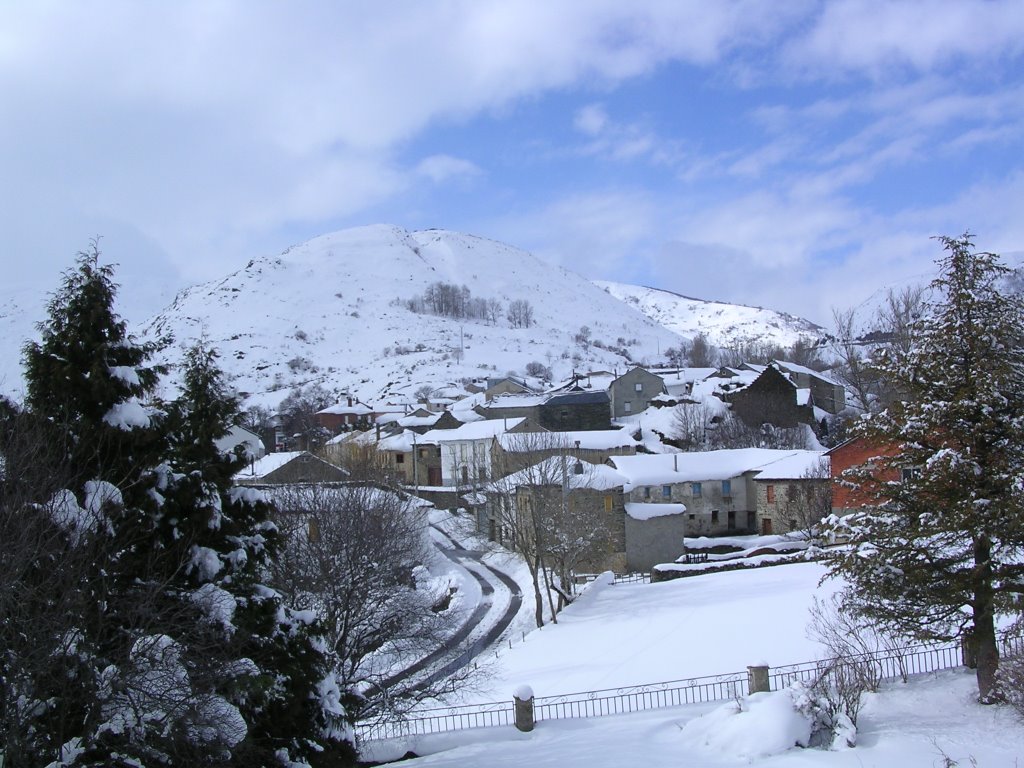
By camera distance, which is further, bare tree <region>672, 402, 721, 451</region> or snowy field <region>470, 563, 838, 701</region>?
bare tree <region>672, 402, 721, 451</region>

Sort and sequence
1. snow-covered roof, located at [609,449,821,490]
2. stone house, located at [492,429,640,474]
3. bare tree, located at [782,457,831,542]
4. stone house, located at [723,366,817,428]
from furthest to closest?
stone house, located at [723,366,817,428]
snow-covered roof, located at [609,449,821,490]
stone house, located at [492,429,640,474]
bare tree, located at [782,457,831,542]

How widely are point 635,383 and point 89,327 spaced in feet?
276

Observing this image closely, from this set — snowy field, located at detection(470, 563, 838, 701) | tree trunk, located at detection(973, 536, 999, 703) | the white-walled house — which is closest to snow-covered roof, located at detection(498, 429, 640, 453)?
the white-walled house

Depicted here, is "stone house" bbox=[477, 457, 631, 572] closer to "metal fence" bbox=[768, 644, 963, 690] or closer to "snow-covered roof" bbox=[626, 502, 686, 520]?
"snow-covered roof" bbox=[626, 502, 686, 520]

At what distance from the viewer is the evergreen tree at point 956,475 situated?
13.6m

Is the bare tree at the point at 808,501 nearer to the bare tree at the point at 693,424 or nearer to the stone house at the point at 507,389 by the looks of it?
the bare tree at the point at 693,424

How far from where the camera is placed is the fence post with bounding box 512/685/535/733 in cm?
1466

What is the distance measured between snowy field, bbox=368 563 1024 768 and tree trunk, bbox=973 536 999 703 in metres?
0.46

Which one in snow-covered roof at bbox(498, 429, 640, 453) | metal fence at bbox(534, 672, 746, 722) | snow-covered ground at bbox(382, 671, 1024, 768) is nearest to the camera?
snow-covered ground at bbox(382, 671, 1024, 768)

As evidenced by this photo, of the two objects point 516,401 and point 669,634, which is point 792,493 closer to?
point 669,634

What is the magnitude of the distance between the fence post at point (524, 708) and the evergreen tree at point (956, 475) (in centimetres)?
623

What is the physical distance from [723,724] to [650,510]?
29.6 m

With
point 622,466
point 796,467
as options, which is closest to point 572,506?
point 622,466

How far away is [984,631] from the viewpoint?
1390cm
